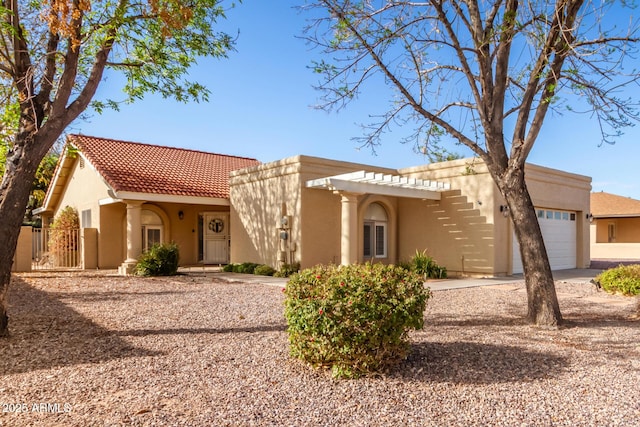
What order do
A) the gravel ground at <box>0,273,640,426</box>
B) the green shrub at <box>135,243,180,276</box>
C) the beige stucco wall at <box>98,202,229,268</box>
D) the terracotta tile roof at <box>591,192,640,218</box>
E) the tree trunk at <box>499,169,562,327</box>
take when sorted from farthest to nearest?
the terracotta tile roof at <box>591,192,640,218</box> < the beige stucco wall at <box>98,202,229,268</box> < the green shrub at <box>135,243,180,276</box> < the tree trunk at <box>499,169,562,327</box> < the gravel ground at <box>0,273,640,426</box>

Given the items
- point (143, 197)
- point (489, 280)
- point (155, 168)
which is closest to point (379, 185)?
point (489, 280)

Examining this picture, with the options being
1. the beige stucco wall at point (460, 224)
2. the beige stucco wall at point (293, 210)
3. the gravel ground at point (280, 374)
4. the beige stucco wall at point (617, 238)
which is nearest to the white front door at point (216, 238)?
the beige stucco wall at point (293, 210)

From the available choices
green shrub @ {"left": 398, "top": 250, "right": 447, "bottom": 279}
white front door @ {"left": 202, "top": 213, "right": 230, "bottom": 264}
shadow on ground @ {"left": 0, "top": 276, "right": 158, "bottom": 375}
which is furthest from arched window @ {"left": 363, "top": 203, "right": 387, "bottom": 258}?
shadow on ground @ {"left": 0, "top": 276, "right": 158, "bottom": 375}

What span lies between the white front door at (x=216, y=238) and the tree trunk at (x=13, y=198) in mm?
13836

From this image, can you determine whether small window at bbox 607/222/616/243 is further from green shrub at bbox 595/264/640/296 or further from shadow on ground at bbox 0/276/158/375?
shadow on ground at bbox 0/276/158/375

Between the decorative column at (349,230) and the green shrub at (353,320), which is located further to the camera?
the decorative column at (349,230)

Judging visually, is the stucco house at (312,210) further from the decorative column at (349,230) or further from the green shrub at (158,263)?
the green shrub at (158,263)

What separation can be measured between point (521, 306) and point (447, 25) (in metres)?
5.76

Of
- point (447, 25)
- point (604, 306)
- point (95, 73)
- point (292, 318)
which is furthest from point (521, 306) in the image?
point (95, 73)

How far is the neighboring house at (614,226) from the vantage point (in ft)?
96.5

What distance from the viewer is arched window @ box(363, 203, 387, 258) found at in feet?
56.5

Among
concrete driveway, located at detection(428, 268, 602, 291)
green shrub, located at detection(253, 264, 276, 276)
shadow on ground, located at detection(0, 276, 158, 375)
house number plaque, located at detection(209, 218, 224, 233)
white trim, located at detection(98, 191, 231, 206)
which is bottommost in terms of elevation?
concrete driveway, located at detection(428, 268, 602, 291)

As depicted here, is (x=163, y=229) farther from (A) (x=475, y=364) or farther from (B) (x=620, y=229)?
(B) (x=620, y=229)

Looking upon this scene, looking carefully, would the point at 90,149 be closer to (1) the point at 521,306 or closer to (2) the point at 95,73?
(2) the point at 95,73
